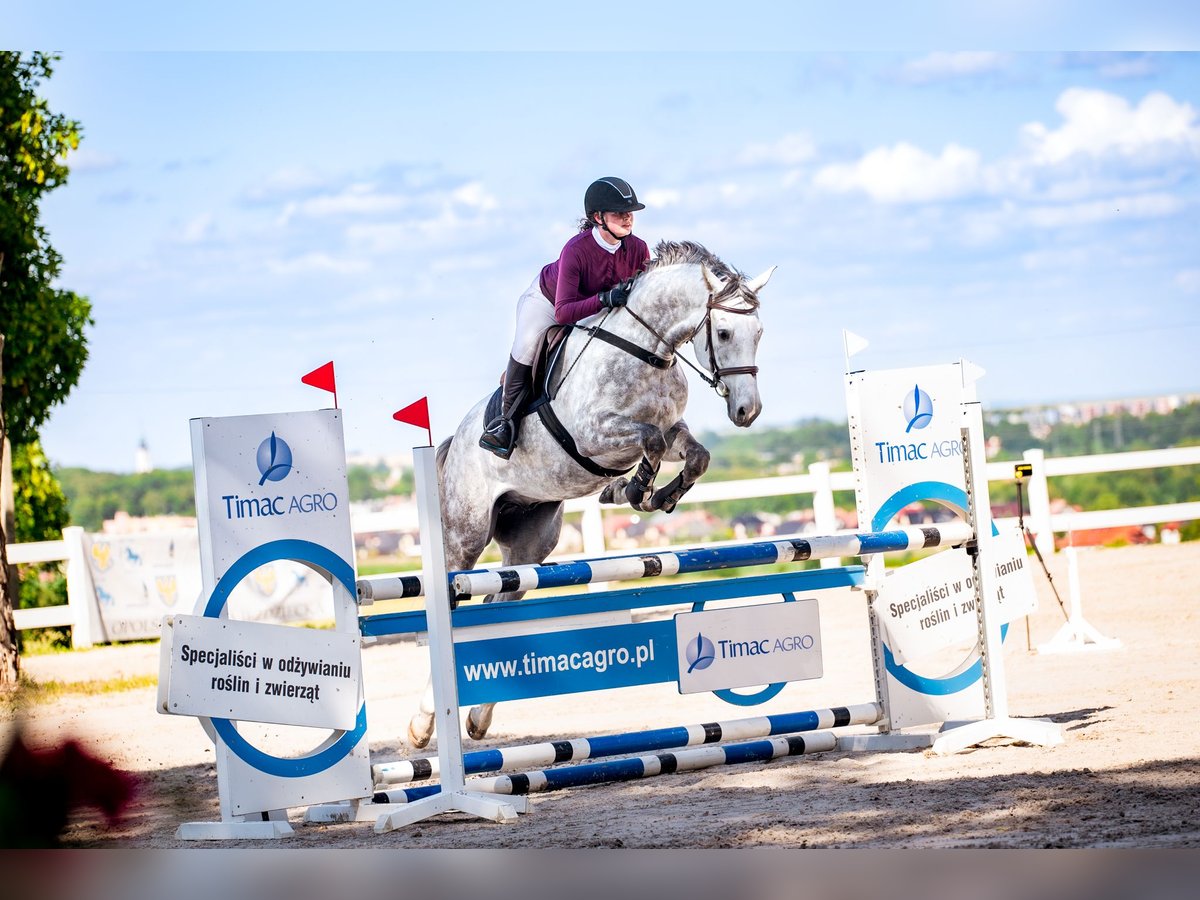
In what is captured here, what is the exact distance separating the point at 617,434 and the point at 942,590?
1.18 meters

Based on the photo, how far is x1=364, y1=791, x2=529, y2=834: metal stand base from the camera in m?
3.47

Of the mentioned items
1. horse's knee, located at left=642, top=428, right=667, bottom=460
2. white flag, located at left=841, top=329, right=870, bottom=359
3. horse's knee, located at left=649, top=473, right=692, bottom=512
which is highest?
white flag, located at left=841, top=329, right=870, bottom=359

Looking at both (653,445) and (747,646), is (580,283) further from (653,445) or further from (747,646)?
(747,646)

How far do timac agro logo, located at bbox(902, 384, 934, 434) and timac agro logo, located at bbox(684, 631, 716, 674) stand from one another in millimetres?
1042

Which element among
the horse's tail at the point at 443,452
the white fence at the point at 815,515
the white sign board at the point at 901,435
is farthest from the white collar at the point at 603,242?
the white fence at the point at 815,515

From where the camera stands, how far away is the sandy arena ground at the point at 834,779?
9.79 feet

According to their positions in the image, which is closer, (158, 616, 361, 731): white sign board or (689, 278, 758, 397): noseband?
(158, 616, 361, 731): white sign board

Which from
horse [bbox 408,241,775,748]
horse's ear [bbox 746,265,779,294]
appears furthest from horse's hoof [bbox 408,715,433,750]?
horse's ear [bbox 746,265,779,294]

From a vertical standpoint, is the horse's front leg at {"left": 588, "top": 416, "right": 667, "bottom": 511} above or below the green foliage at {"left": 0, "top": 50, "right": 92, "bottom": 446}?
below

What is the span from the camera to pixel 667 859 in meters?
2.82

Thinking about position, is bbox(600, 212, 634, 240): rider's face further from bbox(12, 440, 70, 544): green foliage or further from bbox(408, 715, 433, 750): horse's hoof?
bbox(12, 440, 70, 544): green foliage

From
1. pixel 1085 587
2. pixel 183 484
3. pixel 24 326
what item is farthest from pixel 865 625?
pixel 183 484

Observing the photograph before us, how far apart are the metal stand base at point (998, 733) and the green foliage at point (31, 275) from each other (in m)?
6.94

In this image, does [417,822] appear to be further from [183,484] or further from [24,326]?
[183,484]
